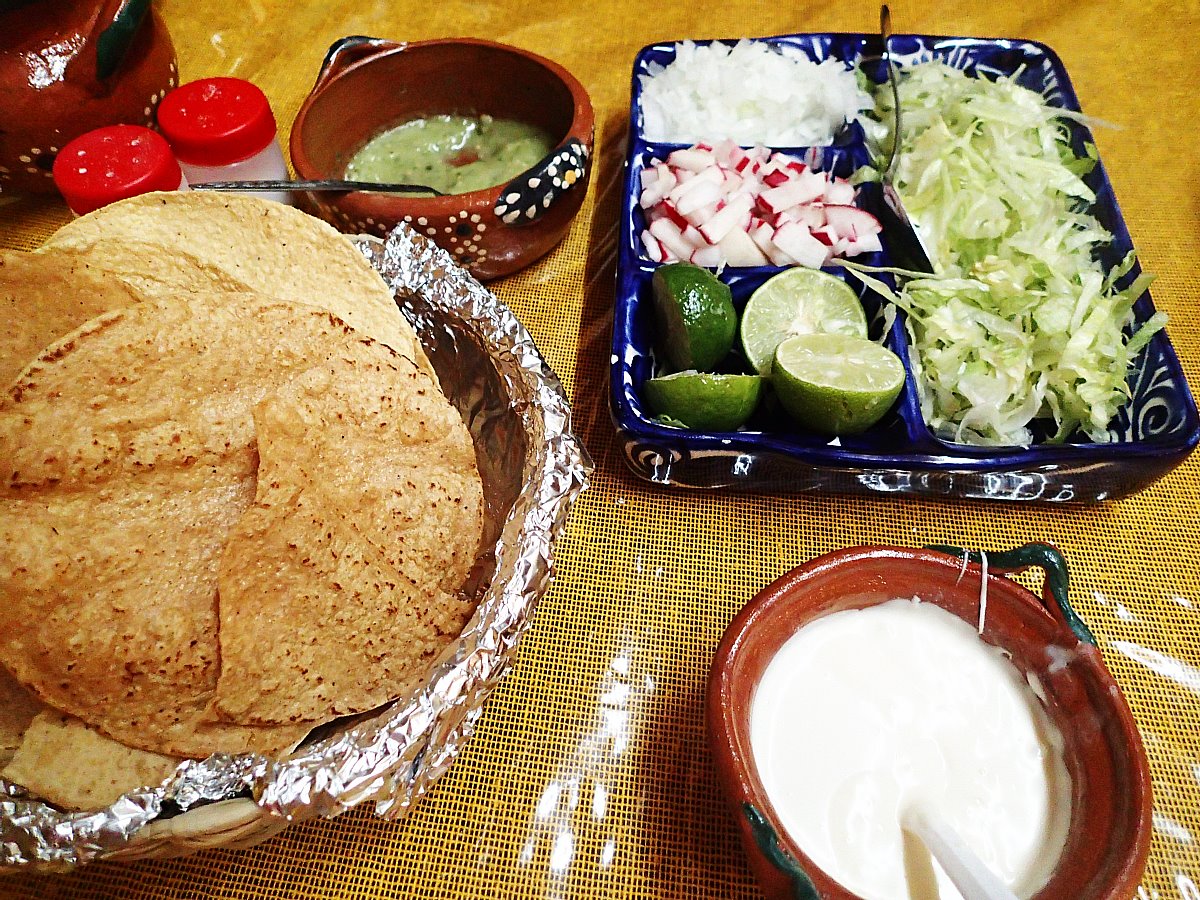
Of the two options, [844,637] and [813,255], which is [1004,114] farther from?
[844,637]

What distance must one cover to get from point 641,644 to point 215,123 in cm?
132

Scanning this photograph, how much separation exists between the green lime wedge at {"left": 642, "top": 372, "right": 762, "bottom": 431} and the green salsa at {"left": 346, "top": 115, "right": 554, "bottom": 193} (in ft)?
2.27

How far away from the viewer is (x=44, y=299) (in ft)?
3.47

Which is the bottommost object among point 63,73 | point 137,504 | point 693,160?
point 693,160

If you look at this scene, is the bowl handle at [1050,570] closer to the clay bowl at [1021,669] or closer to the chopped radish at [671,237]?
the clay bowl at [1021,669]

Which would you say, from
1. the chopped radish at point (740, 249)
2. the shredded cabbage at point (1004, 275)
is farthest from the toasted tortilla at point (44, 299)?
the shredded cabbage at point (1004, 275)

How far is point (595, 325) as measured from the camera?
159 centimetres

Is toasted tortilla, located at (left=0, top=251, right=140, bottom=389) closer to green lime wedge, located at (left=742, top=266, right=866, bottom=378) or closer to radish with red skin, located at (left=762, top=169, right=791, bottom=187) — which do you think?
green lime wedge, located at (left=742, top=266, right=866, bottom=378)

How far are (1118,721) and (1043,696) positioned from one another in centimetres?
9

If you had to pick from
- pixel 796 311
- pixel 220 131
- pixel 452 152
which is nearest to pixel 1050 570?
pixel 796 311

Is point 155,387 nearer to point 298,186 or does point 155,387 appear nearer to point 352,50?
point 298,186

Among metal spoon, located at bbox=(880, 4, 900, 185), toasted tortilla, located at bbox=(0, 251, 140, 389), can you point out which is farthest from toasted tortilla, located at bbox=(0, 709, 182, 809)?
metal spoon, located at bbox=(880, 4, 900, 185)

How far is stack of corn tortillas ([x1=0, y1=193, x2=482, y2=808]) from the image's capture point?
0.90m

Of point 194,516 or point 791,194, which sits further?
point 791,194
